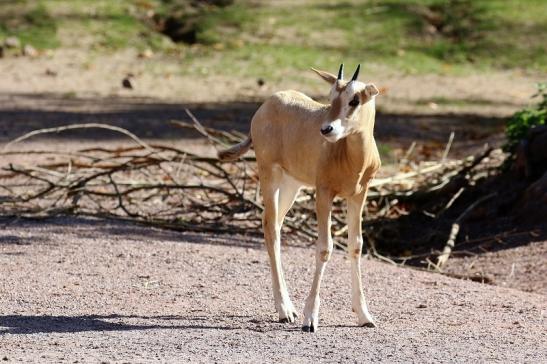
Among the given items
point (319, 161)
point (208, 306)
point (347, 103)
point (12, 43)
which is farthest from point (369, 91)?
point (12, 43)

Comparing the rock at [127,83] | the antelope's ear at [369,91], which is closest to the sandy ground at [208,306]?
the antelope's ear at [369,91]

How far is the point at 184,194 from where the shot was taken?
977 centimetres

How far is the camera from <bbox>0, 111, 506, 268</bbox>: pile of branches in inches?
369

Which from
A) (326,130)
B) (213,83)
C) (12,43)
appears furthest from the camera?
(12,43)

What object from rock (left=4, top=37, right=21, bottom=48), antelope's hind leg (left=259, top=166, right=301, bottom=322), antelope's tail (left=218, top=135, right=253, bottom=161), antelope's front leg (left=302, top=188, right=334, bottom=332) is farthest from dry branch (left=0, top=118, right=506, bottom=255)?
rock (left=4, top=37, right=21, bottom=48)

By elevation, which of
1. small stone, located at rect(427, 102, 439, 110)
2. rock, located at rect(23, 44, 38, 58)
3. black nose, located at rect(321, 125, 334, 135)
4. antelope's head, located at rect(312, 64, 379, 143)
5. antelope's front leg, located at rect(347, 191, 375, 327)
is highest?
antelope's head, located at rect(312, 64, 379, 143)

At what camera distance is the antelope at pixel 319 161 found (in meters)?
6.02

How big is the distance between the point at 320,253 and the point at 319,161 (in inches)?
19.1

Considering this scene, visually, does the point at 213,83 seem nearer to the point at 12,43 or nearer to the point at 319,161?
the point at 12,43

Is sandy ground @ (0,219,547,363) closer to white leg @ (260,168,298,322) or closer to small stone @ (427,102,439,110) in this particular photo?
white leg @ (260,168,298,322)

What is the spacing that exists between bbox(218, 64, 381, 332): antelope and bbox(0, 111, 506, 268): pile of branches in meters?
2.38

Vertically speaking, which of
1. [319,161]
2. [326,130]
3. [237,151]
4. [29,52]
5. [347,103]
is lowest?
[29,52]

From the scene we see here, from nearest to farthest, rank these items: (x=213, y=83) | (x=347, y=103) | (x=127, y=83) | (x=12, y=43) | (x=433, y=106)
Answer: (x=347, y=103), (x=433, y=106), (x=127, y=83), (x=213, y=83), (x=12, y=43)

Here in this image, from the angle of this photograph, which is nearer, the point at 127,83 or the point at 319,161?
the point at 319,161
